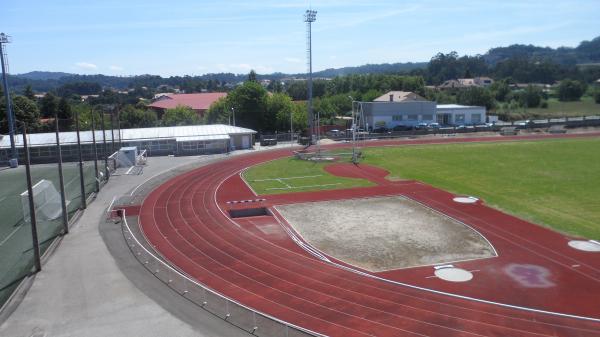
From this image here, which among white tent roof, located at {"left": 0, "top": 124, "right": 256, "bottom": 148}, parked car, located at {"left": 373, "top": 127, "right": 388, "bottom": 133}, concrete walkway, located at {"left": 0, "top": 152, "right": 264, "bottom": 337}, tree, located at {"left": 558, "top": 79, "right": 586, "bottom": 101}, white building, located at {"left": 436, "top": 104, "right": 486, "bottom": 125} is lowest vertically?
concrete walkway, located at {"left": 0, "top": 152, "right": 264, "bottom": 337}

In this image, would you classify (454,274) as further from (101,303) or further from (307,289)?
(101,303)

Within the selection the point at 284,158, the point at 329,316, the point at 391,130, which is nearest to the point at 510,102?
the point at 391,130

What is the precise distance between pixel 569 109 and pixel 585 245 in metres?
116

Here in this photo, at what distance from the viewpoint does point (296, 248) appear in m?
26.4

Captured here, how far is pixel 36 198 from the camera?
3259cm

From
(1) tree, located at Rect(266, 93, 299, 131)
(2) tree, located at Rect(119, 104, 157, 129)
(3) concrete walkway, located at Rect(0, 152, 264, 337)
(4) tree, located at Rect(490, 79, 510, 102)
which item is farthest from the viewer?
(4) tree, located at Rect(490, 79, 510, 102)

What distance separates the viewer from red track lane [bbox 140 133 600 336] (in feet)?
57.2

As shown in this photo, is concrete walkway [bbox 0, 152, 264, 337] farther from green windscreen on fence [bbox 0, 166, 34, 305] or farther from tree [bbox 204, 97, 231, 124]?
tree [bbox 204, 97, 231, 124]

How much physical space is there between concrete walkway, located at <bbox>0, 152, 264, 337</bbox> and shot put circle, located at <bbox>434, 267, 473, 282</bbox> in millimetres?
9981

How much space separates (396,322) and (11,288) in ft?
56.4

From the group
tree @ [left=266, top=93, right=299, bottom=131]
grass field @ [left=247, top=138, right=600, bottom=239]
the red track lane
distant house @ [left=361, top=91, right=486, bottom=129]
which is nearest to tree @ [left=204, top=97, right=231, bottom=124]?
tree @ [left=266, top=93, right=299, bottom=131]

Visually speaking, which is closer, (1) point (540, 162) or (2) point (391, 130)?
(1) point (540, 162)

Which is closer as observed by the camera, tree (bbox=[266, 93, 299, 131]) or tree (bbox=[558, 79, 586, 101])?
tree (bbox=[266, 93, 299, 131])

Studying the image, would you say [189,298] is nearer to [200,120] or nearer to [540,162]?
[540,162]
